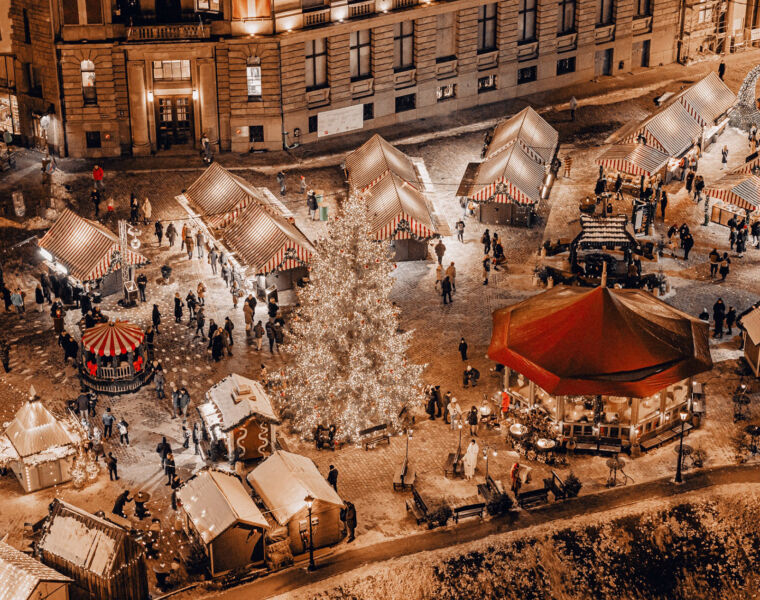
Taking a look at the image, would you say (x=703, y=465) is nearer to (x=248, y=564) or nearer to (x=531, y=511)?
(x=531, y=511)

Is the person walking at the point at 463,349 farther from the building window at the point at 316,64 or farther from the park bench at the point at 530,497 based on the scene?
the building window at the point at 316,64

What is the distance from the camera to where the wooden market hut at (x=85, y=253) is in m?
61.1

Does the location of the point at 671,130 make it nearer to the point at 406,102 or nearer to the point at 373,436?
the point at 406,102

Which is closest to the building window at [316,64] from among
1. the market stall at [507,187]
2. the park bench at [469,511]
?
the market stall at [507,187]

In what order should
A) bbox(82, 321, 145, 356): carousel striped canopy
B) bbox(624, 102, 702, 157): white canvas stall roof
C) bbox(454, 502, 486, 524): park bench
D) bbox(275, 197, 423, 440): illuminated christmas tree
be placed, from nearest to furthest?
bbox(454, 502, 486, 524): park bench, bbox(275, 197, 423, 440): illuminated christmas tree, bbox(82, 321, 145, 356): carousel striped canopy, bbox(624, 102, 702, 157): white canvas stall roof

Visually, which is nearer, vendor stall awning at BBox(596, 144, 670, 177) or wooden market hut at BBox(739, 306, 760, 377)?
wooden market hut at BBox(739, 306, 760, 377)

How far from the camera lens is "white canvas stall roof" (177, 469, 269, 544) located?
44.9m

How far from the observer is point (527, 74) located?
275 ft

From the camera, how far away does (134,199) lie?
68.2 m

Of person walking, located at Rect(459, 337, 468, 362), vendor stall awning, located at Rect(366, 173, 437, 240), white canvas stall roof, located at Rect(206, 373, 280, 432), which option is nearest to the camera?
white canvas stall roof, located at Rect(206, 373, 280, 432)

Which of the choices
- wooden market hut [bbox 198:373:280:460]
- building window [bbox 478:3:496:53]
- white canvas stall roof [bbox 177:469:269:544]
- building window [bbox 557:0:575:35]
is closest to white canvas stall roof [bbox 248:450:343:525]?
white canvas stall roof [bbox 177:469:269:544]

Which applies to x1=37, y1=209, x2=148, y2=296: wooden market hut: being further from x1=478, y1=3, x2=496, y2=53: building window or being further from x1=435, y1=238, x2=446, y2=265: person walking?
x1=478, y1=3, x2=496, y2=53: building window

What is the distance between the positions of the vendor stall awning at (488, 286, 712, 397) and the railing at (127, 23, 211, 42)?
2719 cm

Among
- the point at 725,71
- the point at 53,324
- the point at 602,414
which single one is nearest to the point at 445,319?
the point at 602,414
